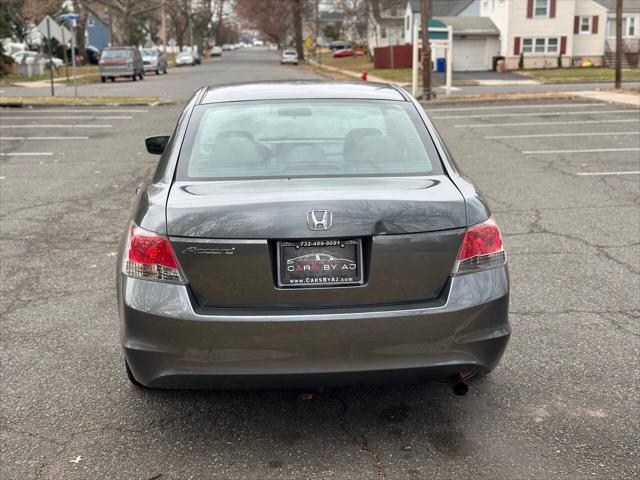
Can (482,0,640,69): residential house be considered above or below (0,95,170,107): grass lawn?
above

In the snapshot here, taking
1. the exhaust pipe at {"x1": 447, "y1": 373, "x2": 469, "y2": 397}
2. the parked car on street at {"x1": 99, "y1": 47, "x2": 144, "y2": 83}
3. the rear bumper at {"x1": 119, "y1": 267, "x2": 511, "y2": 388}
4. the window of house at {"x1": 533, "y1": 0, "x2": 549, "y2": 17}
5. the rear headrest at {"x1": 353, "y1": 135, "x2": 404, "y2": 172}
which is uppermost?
the window of house at {"x1": 533, "y1": 0, "x2": 549, "y2": 17}

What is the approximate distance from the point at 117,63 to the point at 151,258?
38.0m

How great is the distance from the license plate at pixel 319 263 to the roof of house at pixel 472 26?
48423 mm

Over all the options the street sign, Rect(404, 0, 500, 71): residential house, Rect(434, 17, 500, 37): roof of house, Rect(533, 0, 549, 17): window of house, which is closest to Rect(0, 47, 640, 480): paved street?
the street sign

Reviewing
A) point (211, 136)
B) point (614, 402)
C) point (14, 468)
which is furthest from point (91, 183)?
point (614, 402)

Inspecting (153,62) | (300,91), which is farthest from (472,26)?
(300,91)

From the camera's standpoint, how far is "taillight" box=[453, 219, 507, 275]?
10.6ft

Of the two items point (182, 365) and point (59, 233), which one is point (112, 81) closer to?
point (59, 233)

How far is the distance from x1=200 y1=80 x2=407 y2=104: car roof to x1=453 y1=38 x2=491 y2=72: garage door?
4767 cm

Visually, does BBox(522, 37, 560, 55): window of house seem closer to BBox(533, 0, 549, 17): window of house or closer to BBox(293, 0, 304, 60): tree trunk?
BBox(533, 0, 549, 17): window of house

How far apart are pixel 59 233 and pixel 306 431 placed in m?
4.87

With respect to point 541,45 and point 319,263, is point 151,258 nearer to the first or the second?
point 319,263

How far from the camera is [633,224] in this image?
25.2 feet

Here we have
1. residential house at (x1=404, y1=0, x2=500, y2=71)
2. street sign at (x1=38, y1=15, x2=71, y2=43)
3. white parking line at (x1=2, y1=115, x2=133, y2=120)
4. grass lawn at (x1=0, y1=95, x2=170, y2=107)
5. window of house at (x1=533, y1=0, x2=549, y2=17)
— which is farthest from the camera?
residential house at (x1=404, y1=0, x2=500, y2=71)
